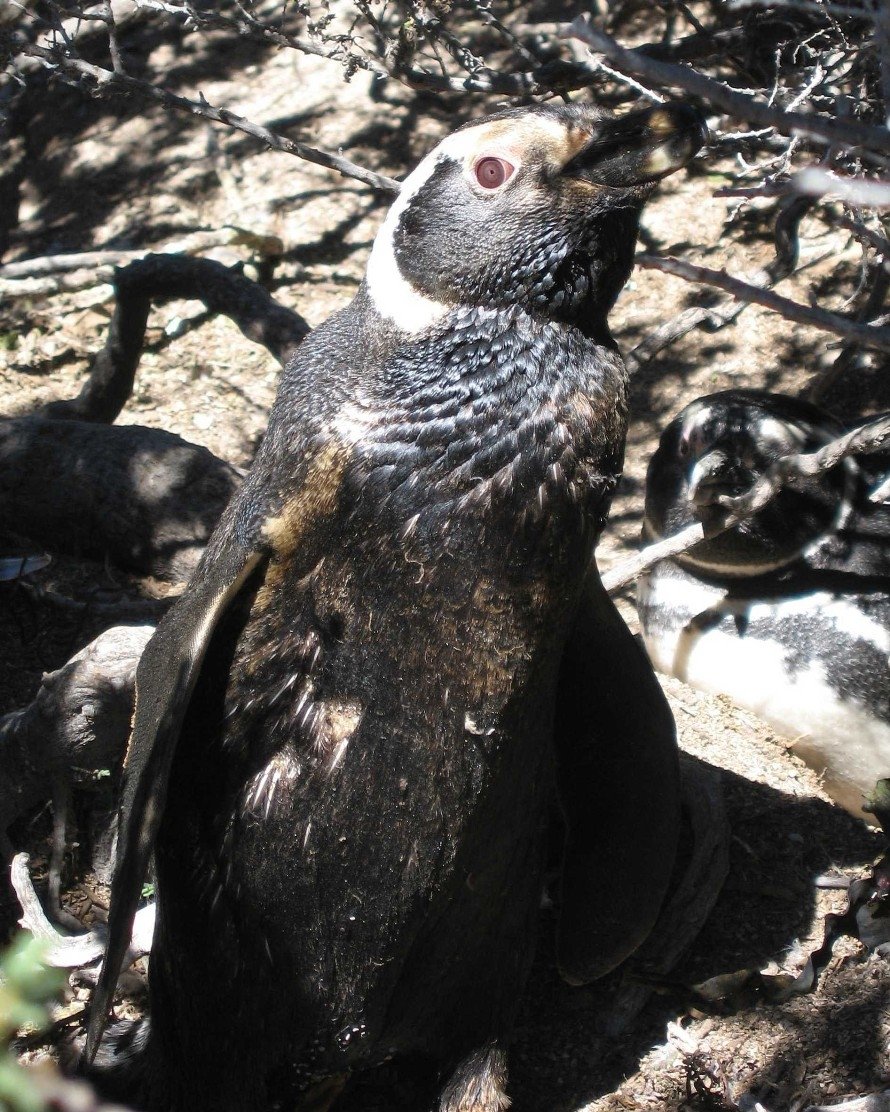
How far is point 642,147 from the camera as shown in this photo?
1654 mm

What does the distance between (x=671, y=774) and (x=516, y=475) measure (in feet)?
3.22

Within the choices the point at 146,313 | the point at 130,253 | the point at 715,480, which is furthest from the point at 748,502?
the point at 130,253

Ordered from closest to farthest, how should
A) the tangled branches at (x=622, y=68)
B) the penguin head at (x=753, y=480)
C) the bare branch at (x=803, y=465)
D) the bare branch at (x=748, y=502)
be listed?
1. the bare branch at (x=803, y=465)
2. the bare branch at (x=748, y=502)
3. the penguin head at (x=753, y=480)
4. the tangled branches at (x=622, y=68)

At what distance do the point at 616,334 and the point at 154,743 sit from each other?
11.0 ft

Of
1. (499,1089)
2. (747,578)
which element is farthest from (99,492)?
(499,1089)

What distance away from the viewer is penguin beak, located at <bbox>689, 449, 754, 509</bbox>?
10.4 feet

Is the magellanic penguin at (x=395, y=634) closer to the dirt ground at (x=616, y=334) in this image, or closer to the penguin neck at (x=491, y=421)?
the penguin neck at (x=491, y=421)

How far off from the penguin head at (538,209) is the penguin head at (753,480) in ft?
A: 5.01

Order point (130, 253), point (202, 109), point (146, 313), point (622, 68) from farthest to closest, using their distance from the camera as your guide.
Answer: point (130, 253), point (146, 313), point (202, 109), point (622, 68)

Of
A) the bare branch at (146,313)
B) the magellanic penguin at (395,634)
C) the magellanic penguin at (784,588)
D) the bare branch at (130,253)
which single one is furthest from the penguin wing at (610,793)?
the bare branch at (130,253)

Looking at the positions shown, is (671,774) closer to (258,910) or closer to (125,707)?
(258,910)

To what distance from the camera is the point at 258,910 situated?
1.89 metres

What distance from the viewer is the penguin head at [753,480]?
3.23 metres

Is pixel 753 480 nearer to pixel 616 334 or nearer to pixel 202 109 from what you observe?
pixel 616 334
